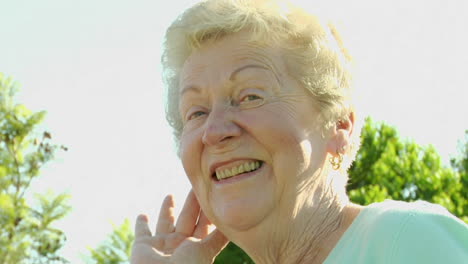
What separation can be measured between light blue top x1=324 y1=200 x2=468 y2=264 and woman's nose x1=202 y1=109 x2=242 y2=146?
23.0 inches

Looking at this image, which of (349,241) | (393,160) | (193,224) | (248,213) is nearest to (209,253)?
(193,224)

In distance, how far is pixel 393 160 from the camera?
834 inches

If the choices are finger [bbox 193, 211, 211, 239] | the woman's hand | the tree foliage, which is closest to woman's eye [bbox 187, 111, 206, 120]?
the woman's hand

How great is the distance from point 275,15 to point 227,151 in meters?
0.58

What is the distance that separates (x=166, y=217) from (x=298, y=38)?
4.09ft

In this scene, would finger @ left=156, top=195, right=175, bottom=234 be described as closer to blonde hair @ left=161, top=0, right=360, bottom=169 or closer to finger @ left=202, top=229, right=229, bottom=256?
finger @ left=202, top=229, right=229, bottom=256

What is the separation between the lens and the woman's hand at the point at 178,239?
127 inches

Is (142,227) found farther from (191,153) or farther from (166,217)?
(191,153)

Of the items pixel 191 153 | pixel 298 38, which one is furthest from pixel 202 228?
pixel 298 38

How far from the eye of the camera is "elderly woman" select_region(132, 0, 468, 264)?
2.65m

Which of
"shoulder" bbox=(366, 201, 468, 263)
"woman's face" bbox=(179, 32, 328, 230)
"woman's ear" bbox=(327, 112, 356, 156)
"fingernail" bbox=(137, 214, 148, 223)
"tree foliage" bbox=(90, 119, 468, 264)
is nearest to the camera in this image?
"shoulder" bbox=(366, 201, 468, 263)

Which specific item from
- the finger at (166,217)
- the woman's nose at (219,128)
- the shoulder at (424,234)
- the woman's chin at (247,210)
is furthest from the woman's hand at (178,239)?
the shoulder at (424,234)

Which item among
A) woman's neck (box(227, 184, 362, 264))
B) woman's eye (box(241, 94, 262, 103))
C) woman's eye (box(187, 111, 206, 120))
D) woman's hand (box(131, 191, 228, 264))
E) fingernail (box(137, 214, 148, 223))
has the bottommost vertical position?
woman's neck (box(227, 184, 362, 264))

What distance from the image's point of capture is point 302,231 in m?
2.73
